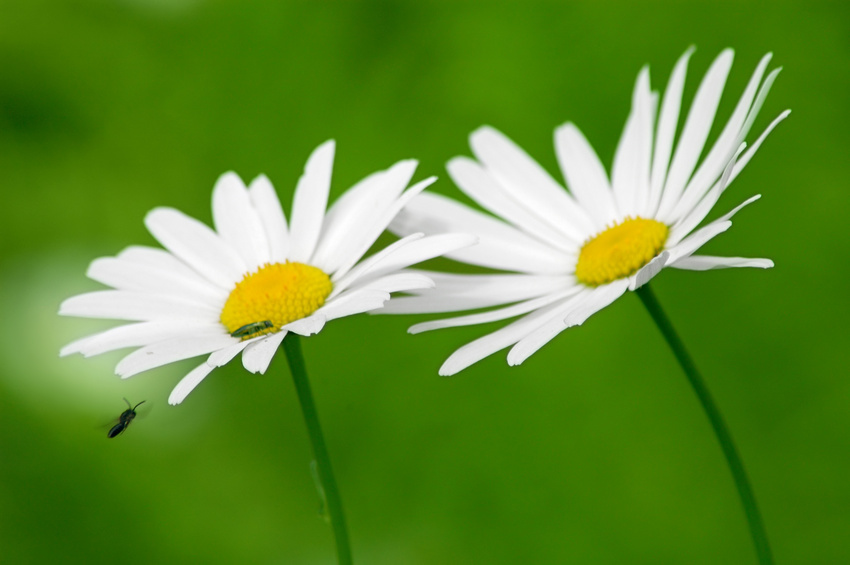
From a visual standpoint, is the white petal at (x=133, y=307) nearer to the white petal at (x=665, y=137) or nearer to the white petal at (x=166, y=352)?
the white petal at (x=166, y=352)

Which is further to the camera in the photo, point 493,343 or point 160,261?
point 160,261

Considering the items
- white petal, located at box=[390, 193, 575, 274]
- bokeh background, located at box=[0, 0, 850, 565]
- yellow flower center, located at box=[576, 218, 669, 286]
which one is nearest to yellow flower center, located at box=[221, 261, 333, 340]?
white petal, located at box=[390, 193, 575, 274]

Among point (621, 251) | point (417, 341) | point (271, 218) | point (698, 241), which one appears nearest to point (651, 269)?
point (698, 241)

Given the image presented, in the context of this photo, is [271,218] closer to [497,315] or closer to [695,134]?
[497,315]

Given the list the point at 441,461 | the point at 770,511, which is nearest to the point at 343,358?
the point at 441,461

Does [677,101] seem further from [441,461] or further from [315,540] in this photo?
[315,540]

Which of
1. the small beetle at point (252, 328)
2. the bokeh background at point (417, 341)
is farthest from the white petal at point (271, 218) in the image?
the bokeh background at point (417, 341)

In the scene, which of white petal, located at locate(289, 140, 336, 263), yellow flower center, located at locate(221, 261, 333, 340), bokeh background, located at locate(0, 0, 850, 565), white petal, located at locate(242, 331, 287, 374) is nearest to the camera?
white petal, located at locate(242, 331, 287, 374)

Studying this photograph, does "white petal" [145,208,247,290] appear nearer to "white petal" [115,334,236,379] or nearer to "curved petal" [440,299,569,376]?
"white petal" [115,334,236,379]
